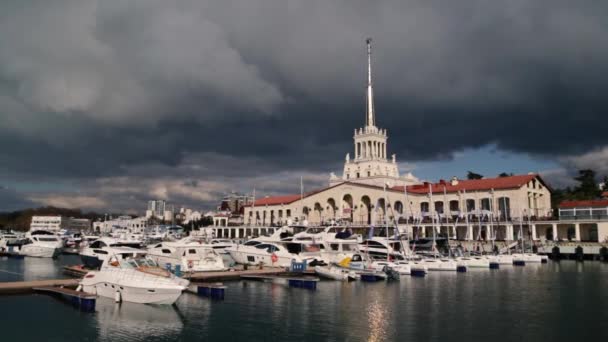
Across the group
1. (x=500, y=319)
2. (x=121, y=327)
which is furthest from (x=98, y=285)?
(x=500, y=319)

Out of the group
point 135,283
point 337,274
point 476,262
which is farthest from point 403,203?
point 135,283

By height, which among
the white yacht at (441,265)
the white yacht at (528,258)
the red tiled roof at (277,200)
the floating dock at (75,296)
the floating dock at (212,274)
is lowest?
the floating dock at (75,296)

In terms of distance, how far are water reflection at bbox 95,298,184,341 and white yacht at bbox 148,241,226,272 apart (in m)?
13.2

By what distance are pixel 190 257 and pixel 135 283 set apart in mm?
15192

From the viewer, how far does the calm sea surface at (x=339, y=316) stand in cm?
2105

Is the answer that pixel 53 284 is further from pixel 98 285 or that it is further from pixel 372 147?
pixel 372 147

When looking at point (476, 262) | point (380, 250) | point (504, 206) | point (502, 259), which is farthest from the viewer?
point (504, 206)

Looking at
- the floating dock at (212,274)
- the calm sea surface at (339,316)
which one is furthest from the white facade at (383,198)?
the calm sea surface at (339,316)

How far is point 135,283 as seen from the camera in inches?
1033

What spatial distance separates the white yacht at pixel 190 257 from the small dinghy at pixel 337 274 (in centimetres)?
890

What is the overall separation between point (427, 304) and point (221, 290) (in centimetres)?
1262

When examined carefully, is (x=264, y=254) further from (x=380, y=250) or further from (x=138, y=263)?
(x=138, y=263)

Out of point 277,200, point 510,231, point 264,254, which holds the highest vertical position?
point 277,200

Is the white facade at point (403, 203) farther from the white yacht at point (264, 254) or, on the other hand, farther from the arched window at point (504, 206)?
the white yacht at point (264, 254)
